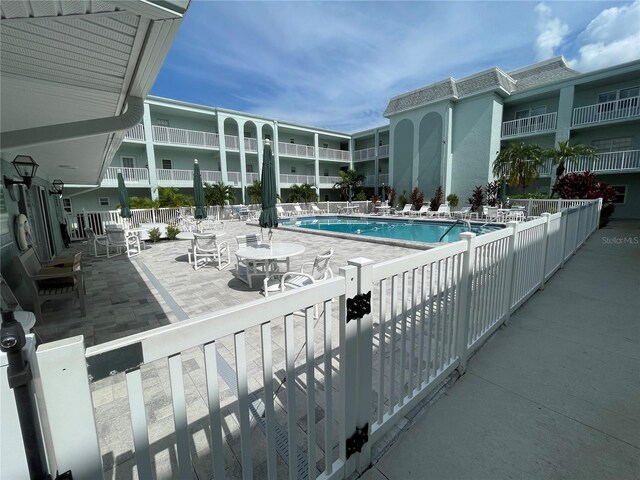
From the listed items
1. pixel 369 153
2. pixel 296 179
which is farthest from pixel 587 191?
pixel 296 179

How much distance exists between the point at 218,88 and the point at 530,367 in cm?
2561

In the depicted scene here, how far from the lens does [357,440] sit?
1702 mm

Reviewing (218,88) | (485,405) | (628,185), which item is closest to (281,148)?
(218,88)

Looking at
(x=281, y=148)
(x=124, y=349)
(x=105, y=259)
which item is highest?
(x=281, y=148)

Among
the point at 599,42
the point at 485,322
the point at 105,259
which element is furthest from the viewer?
the point at 599,42

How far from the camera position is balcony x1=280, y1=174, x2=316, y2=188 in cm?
2395

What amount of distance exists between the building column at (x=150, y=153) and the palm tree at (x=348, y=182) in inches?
563

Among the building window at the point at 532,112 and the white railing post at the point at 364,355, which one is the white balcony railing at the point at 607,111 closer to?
the building window at the point at 532,112

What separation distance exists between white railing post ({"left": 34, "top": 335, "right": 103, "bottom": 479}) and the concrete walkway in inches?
60.4

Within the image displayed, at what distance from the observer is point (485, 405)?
223 centimetres

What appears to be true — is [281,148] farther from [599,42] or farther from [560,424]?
[560,424]

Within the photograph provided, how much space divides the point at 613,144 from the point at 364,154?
17163 mm

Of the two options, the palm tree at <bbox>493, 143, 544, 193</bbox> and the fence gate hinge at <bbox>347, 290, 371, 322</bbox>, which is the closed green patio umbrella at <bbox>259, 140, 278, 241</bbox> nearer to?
the fence gate hinge at <bbox>347, 290, 371, 322</bbox>

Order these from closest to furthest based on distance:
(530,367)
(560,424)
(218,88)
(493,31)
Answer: (560,424) < (530,367) < (493,31) < (218,88)
